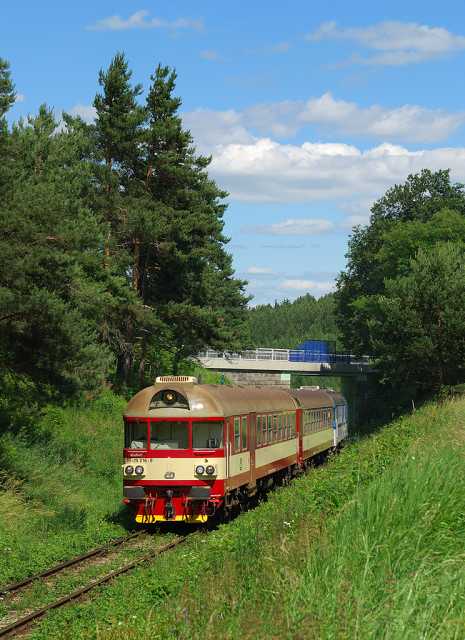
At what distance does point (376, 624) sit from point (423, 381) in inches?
1746

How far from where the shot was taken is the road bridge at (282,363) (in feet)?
217

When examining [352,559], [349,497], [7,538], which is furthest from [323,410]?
[352,559]

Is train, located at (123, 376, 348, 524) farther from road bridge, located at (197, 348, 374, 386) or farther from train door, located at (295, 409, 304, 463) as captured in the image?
road bridge, located at (197, 348, 374, 386)

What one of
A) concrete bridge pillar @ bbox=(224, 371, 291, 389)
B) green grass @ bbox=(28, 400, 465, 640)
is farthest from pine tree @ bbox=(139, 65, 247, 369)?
green grass @ bbox=(28, 400, 465, 640)

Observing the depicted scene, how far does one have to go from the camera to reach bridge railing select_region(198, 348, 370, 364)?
221ft

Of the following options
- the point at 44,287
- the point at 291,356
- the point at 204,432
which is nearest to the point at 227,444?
the point at 204,432

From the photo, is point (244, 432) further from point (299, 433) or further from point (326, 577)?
point (326, 577)

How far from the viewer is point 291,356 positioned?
7569 cm

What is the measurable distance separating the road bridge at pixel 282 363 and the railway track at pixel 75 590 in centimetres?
4308

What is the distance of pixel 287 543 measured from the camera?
10227mm

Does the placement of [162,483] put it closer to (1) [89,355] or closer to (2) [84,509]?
(2) [84,509]

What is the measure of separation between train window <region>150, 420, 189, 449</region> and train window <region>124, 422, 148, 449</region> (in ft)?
0.66

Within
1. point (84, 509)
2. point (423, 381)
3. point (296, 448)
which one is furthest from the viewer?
point (423, 381)

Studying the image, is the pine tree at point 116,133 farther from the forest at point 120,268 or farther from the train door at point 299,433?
the train door at point 299,433
